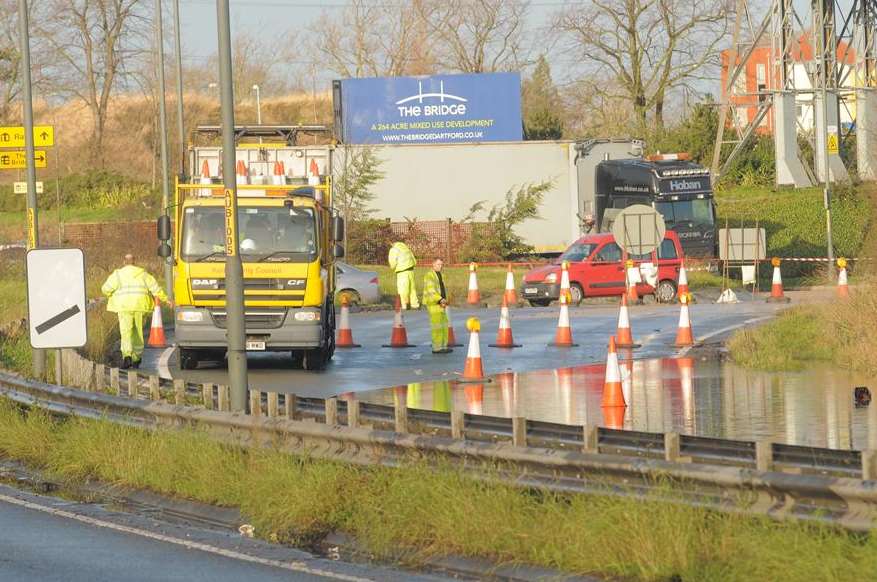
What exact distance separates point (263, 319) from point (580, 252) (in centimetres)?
1607

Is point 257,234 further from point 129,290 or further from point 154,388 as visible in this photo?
point 154,388

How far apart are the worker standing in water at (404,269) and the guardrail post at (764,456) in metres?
20.3

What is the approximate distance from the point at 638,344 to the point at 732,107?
38394mm

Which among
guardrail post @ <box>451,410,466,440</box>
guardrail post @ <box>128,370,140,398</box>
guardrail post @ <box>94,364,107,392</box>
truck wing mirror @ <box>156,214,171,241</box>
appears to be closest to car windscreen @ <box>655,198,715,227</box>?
truck wing mirror @ <box>156,214,171,241</box>

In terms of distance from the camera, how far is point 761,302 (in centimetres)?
3522

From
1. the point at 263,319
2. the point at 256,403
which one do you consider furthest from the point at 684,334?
the point at 256,403

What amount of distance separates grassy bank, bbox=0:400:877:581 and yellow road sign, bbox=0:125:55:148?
12780mm

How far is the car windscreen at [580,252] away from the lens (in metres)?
37.0

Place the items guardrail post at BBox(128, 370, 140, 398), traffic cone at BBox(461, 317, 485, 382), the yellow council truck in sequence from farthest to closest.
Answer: the yellow council truck, traffic cone at BBox(461, 317, 485, 382), guardrail post at BBox(128, 370, 140, 398)

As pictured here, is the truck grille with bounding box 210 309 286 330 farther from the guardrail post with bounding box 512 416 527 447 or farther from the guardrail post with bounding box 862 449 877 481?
the guardrail post with bounding box 862 449 877 481

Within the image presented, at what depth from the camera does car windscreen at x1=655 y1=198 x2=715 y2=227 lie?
43812mm

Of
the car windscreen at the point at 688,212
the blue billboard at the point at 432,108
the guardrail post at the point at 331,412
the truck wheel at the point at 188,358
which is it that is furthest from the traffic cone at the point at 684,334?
the blue billboard at the point at 432,108

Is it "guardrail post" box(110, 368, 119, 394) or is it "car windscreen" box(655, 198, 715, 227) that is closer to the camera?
"guardrail post" box(110, 368, 119, 394)

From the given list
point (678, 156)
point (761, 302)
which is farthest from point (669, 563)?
point (678, 156)
